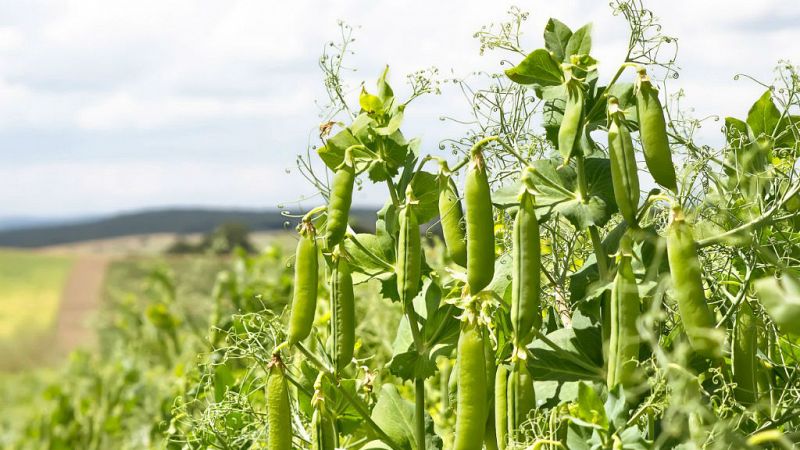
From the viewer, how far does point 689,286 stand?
727 millimetres

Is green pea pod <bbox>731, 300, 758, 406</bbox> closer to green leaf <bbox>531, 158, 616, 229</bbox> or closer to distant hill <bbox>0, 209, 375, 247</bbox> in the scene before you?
green leaf <bbox>531, 158, 616, 229</bbox>

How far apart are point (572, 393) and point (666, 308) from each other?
132 millimetres

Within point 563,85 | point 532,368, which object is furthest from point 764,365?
point 563,85

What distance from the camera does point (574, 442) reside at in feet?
2.47

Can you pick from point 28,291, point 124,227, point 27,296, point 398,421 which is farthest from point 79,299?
point 124,227

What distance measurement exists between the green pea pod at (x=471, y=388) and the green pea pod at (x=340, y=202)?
160 mm

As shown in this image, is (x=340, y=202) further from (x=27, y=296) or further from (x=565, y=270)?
(x=27, y=296)

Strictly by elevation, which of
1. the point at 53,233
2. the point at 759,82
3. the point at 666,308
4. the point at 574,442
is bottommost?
the point at 574,442

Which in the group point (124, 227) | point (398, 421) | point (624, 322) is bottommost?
point (398, 421)

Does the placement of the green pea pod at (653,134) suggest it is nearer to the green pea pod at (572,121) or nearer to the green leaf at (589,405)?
the green pea pod at (572,121)

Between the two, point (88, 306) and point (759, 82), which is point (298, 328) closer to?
point (759, 82)

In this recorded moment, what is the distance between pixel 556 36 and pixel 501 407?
38 centimetres

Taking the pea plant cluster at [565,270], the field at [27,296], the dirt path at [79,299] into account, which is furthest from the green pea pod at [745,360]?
the field at [27,296]

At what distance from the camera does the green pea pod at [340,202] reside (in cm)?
85
